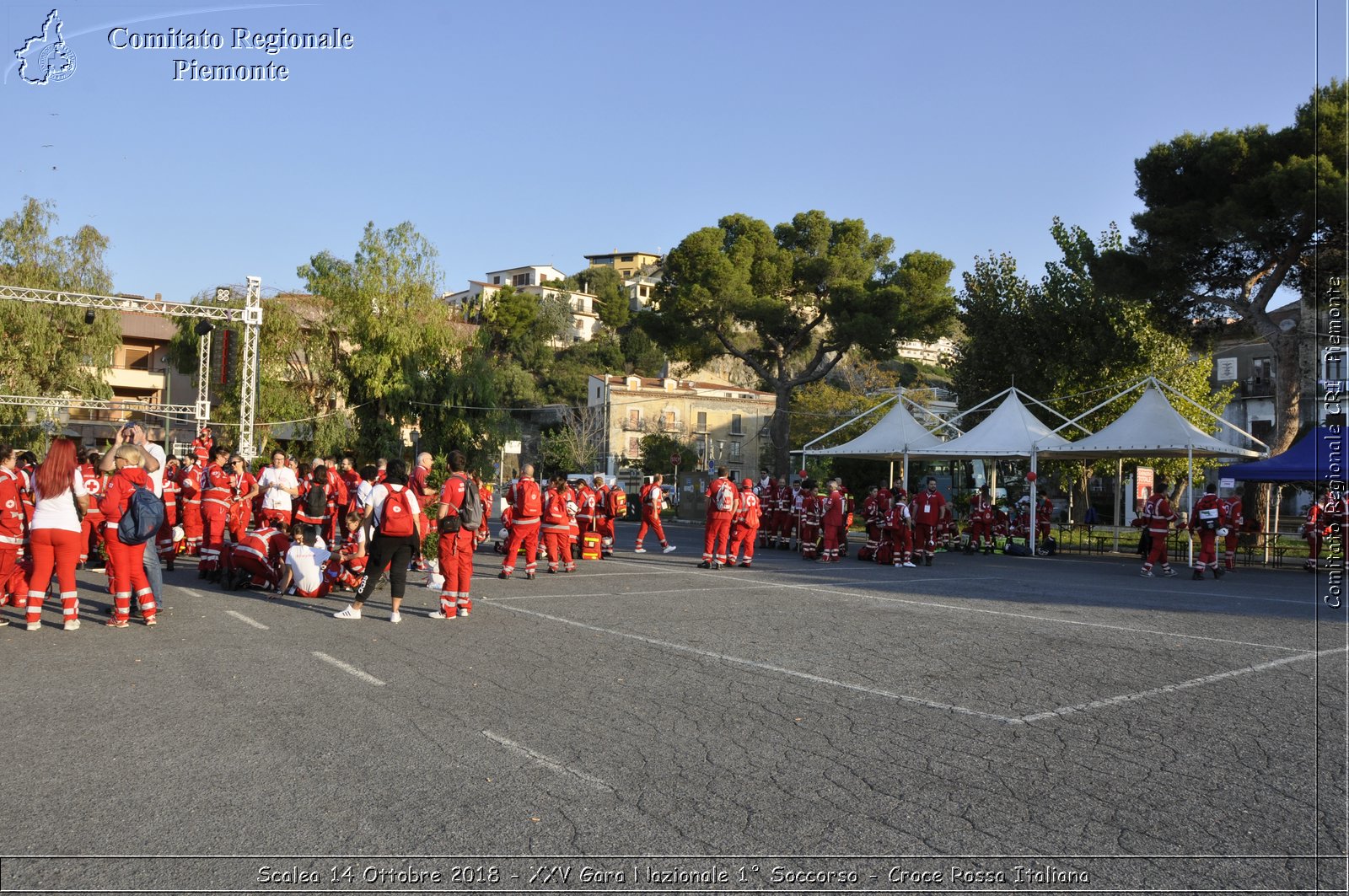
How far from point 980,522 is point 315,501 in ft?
59.0

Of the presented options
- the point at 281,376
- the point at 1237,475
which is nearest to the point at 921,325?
the point at 1237,475

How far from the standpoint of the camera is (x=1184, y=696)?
7.60 metres

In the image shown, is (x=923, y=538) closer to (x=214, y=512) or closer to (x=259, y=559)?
(x=259, y=559)

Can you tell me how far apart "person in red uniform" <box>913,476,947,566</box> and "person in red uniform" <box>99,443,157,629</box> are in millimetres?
14841

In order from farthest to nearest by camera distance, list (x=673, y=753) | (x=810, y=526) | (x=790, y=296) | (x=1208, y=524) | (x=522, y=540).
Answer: (x=790, y=296)
(x=810, y=526)
(x=1208, y=524)
(x=522, y=540)
(x=673, y=753)

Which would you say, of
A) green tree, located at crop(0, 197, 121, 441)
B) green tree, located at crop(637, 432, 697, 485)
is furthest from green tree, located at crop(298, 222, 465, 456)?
green tree, located at crop(637, 432, 697, 485)

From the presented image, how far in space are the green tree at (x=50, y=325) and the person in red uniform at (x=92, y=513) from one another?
2755cm

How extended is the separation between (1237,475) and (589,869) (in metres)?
22.2

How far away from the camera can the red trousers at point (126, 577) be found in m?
9.51

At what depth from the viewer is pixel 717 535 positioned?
60.8 ft

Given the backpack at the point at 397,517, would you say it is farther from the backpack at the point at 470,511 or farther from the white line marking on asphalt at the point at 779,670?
the white line marking on asphalt at the point at 779,670

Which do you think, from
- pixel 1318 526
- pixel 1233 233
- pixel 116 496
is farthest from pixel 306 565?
pixel 1233 233

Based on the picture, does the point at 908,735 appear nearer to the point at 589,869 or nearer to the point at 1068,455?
the point at 589,869

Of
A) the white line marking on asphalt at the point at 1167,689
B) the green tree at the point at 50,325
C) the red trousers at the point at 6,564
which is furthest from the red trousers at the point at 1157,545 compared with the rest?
the green tree at the point at 50,325
